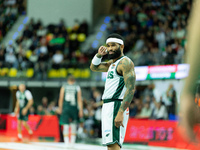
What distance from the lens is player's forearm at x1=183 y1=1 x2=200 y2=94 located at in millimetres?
1439

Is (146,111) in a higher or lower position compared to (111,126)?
lower

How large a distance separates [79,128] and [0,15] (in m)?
18.4

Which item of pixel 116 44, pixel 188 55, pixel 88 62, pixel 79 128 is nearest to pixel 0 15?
pixel 88 62

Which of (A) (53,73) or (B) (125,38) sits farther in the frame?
(A) (53,73)

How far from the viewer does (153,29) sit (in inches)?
832

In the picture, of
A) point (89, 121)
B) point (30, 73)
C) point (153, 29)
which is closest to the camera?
point (89, 121)

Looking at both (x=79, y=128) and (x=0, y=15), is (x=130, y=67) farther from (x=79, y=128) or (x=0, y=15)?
(x=0, y=15)

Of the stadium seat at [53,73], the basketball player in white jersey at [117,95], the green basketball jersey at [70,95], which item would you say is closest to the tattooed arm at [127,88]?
the basketball player in white jersey at [117,95]

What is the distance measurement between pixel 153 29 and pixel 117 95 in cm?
1640

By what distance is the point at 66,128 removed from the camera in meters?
10.9

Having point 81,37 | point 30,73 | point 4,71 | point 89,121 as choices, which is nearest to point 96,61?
point 89,121

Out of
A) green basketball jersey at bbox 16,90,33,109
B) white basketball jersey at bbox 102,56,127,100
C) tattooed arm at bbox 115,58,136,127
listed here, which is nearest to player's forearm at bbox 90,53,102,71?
white basketball jersey at bbox 102,56,127,100

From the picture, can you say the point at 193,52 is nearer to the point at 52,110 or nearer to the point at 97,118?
the point at 97,118

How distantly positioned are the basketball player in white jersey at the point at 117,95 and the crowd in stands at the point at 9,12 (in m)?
25.0
